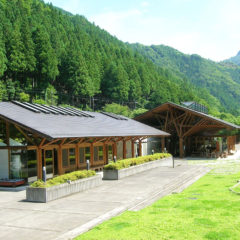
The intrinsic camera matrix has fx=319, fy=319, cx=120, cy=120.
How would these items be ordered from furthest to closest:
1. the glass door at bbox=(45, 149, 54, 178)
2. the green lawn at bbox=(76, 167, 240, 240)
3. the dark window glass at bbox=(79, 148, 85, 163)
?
the dark window glass at bbox=(79, 148, 85, 163) → the glass door at bbox=(45, 149, 54, 178) → the green lawn at bbox=(76, 167, 240, 240)

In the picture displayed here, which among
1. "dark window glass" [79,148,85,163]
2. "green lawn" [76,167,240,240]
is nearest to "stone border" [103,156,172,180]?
"dark window glass" [79,148,85,163]

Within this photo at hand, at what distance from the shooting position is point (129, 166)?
2080cm

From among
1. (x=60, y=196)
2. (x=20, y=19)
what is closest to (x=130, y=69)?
(x=20, y=19)

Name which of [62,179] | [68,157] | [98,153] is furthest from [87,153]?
[62,179]

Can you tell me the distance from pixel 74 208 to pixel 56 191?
1.97 metres

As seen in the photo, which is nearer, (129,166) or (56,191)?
(56,191)

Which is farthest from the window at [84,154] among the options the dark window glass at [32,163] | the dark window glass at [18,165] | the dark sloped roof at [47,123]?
the dark window glass at [18,165]

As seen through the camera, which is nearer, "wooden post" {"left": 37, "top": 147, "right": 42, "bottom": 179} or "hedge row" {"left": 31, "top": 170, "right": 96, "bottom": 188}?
"hedge row" {"left": 31, "top": 170, "right": 96, "bottom": 188}

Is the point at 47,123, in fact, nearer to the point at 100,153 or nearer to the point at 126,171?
the point at 126,171

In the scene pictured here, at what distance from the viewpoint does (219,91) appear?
18950cm

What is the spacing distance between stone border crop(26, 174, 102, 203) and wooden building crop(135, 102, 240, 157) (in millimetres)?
A: 21732

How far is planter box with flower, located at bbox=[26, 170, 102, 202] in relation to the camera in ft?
41.4

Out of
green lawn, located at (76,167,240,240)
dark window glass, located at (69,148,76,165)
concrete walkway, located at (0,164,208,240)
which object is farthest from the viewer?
dark window glass, located at (69,148,76,165)

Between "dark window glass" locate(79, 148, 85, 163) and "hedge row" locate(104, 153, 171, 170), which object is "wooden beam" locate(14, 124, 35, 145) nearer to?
"hedge row" locate(104, 153, 171, 170)
